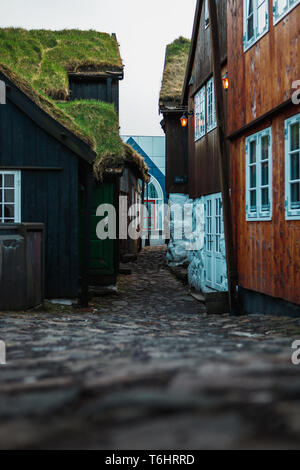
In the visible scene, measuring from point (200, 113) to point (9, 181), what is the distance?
20.4ft

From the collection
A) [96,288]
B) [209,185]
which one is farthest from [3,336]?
[209,185]

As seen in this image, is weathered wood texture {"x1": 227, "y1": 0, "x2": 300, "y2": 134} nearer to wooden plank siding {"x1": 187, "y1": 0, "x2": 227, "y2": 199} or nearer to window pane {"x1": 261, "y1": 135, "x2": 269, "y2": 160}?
window pane {"x1": 261, "y1": 135, "x2": 269, "y2": 160}

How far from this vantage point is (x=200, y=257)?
14.2 metres

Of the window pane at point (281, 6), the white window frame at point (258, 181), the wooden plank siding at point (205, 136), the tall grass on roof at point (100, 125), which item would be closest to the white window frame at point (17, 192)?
the tall grass on roof at point (100, 125)

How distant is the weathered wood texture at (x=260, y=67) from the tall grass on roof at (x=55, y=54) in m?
8.18

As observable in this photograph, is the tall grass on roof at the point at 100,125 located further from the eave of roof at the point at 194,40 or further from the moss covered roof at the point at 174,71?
the moss covered roof at the point at 174,71

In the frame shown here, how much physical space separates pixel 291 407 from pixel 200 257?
39.3 ft

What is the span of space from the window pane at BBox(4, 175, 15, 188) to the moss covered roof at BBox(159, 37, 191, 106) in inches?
395

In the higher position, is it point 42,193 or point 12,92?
point 12,92

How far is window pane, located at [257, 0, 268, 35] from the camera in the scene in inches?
325

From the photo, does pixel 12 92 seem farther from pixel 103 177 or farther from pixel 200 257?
pixel 200 257

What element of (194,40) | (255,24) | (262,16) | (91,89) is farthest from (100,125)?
(262,16)

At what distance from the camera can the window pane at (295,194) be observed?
23.4 ft

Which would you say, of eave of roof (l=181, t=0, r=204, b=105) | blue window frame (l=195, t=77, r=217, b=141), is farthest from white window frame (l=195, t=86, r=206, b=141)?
eave of roof (l=181, t=0, r=204, b=105)
